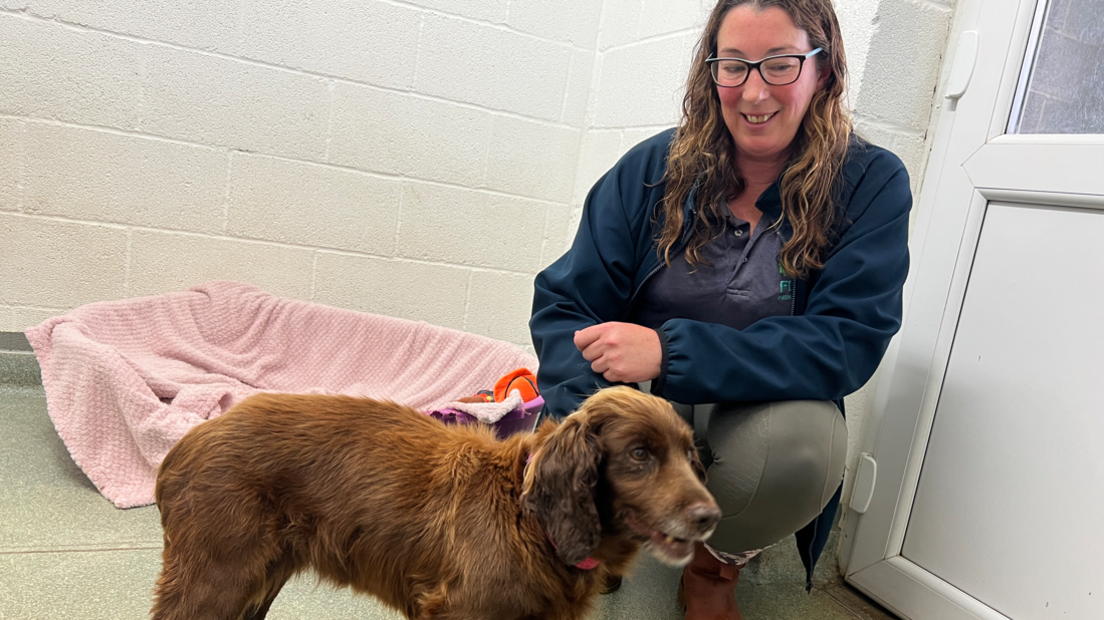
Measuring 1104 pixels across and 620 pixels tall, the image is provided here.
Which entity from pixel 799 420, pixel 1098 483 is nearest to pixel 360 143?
pixel 799 420

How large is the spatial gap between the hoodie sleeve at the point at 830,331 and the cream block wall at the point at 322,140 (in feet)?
4.13

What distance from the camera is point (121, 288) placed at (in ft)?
10.1

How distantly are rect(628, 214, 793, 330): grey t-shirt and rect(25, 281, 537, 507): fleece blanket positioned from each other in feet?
3.80

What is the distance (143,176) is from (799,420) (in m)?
2.71

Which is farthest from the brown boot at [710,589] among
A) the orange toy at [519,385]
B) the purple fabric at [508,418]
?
the orange toy at [519,385]

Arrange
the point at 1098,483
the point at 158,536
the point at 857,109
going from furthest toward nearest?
the point at 857,109
the point at 158,536
the point at 1098,483

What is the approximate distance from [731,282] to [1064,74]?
3.48 feet

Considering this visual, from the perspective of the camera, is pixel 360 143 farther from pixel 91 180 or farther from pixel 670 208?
pixel 670 208

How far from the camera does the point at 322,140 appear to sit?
3215 millimetres

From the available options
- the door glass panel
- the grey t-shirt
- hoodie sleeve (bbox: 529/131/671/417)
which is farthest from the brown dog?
the door glass panel

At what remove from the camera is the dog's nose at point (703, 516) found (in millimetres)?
1207

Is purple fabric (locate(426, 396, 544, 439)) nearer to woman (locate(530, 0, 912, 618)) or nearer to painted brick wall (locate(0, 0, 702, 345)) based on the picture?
woman (locate(530, 0, 912, 618))

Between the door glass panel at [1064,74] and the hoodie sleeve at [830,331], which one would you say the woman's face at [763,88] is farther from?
the door glass panel at [1064,74]

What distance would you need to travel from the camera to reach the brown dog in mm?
1272
